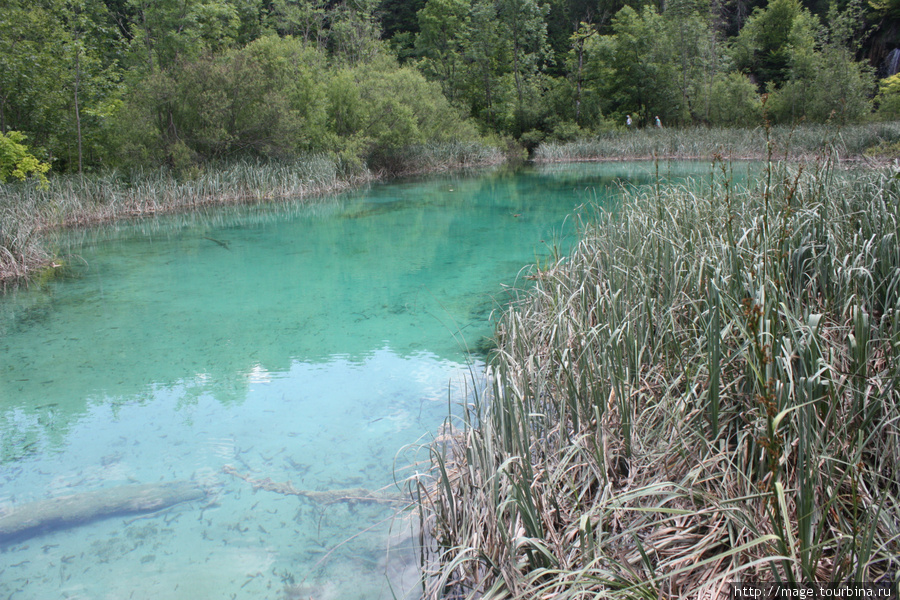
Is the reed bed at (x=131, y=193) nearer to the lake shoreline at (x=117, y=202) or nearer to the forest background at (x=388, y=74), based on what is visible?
the lake shoreline at (x=117, y=202)

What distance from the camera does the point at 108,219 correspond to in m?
11.6

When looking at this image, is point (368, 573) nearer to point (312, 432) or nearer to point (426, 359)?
point (312, 432)

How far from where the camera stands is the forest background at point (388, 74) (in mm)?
12922

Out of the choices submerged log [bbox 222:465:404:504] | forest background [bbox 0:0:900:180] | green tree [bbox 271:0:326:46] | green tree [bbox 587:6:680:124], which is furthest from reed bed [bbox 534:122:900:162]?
submerged log [bbox 222:465:404:504]

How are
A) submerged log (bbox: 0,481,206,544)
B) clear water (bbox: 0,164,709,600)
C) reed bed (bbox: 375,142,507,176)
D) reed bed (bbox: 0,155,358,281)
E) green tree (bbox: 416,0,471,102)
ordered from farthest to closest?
green tree (bbox: 416,0,471,102) → reed bed (bbox: 375,142,507,176) → reed bed (bbox: 0,155,358,281) → submerged log (bbox: 0,481,206,544) → clear water (bbox: 0,164,709,600)

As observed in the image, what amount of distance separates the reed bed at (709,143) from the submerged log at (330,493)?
12.8 m

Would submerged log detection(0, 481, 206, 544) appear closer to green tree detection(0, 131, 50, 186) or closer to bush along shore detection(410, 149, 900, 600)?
bush along shore detection(410, 149, 900, 600)

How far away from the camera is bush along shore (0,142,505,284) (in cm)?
777

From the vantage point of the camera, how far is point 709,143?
19984 mm

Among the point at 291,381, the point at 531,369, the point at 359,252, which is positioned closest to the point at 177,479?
the point at 291,381

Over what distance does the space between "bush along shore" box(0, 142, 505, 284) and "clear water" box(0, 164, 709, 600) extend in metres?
0.69

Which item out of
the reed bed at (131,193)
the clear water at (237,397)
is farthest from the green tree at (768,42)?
the clear water at (237,397)

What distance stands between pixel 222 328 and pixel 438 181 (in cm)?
1368

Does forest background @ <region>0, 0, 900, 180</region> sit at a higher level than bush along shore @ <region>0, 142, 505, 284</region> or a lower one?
higher
